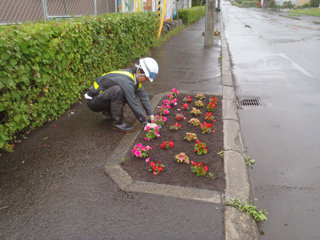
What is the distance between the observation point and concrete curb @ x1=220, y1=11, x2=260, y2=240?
2.34 m

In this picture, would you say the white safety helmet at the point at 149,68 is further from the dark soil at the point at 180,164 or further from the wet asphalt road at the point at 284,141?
the wet asphalt road at the point at 284,141

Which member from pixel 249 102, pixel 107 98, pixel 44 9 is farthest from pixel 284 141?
pixel 44 9

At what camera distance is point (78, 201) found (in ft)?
8.81

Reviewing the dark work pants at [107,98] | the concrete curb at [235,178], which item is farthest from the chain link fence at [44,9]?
the concrete curb at [235,178]

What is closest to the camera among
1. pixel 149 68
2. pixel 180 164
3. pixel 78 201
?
pixel 78 201

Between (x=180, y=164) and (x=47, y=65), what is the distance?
8.33 feet

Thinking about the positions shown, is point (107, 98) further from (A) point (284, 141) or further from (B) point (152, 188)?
(A) point (284, 141)

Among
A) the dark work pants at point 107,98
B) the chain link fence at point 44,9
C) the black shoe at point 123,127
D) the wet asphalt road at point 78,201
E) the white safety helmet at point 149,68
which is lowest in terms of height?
the wet asphalt road at point 78,201

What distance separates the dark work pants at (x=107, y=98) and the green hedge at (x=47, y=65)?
27.7 inches

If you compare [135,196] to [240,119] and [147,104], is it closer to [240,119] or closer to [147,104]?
[147,104]

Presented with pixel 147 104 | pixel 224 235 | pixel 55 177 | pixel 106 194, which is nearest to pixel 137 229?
pixel 106 194

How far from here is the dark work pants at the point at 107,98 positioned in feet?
12.7

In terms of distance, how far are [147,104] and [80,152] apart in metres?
1.30

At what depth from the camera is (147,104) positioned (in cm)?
416
